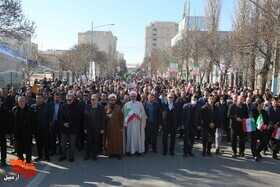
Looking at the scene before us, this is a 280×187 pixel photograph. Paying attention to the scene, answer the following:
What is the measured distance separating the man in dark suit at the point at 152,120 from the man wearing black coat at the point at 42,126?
2.98 metres

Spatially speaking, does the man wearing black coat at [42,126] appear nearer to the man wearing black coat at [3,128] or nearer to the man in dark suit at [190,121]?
the man wearing black coat at [3,128]

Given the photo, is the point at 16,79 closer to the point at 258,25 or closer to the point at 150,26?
the point at 258,25

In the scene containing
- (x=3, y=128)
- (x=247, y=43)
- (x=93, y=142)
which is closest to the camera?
(x=3, y=128)

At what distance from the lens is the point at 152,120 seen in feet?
35.0

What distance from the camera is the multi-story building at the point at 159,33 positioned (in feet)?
543

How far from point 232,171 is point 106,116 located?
12.4 feet

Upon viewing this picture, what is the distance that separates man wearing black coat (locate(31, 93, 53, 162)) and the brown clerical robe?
5.36ft

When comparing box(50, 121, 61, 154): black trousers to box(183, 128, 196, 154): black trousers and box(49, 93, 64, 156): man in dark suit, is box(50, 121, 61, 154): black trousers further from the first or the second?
box(183, 128, 196, 154): black trousers

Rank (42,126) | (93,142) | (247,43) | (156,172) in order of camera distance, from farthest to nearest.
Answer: (247,43)
(93,142)
(42,126)
(156,172)

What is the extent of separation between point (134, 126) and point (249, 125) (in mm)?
3371

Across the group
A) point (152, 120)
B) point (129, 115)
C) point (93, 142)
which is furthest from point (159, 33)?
point (93, 142)

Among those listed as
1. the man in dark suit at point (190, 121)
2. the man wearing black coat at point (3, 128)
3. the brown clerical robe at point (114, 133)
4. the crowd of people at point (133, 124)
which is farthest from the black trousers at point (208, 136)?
the man wearing black coat at point (3, 128)

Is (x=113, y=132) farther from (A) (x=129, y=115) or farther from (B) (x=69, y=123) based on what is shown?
(B) (x=69, y=123)

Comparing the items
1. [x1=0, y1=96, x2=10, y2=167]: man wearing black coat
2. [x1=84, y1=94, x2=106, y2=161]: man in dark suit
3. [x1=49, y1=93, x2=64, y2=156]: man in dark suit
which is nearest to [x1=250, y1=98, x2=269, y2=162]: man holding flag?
[x1=84, y1=94, x2=106, y2=161]: man in dark suit
